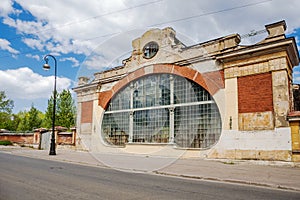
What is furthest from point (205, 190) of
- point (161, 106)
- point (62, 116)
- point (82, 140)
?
point (62, 116)

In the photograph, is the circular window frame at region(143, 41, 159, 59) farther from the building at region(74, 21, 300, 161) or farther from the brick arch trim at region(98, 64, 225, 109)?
the brick arch trim at region(98, 64, 225, 109)

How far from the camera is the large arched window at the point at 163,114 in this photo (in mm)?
15023

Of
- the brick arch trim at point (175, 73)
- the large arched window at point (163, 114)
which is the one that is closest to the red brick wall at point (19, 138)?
the large arched window at point (163, 114)

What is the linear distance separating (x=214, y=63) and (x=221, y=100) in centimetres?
218

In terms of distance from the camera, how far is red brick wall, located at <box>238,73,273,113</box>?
505 inches

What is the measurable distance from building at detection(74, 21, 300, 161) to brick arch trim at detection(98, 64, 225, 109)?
2.2 inches

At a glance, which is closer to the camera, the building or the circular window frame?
the building

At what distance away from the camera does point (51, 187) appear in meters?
6.55

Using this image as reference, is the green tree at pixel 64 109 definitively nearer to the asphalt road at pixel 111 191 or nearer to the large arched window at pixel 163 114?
the large arched window at pixel 163 114

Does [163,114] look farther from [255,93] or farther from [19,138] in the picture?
[19,138]

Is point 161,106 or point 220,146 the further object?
point 161,106

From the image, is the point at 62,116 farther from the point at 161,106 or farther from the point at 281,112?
the point at 281,112

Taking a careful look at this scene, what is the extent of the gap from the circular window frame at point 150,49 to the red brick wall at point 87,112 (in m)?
6.51

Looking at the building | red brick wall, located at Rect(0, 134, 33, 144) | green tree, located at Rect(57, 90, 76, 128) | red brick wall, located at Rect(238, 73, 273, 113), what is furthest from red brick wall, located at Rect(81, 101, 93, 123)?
green tree, located at Rect(57, 90, 76, 128)
